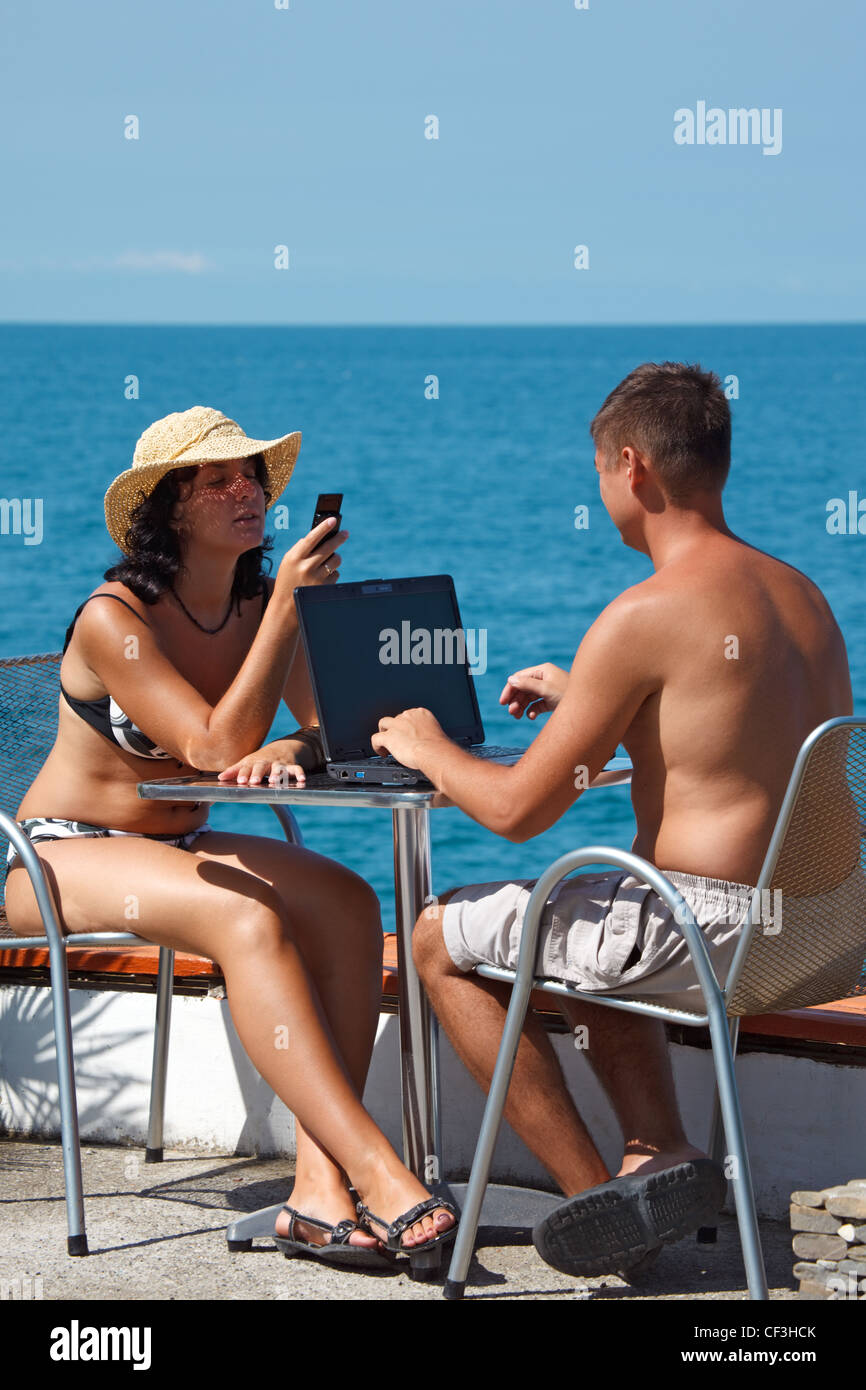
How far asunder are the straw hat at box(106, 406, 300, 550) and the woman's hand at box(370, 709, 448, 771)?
63cm

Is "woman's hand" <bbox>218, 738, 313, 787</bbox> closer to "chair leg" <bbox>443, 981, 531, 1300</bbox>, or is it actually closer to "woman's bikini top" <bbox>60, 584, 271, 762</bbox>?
"woman's bikini top" <bbox>60, 584, 271, 762</bbox>

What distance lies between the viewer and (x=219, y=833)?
10.7 ft

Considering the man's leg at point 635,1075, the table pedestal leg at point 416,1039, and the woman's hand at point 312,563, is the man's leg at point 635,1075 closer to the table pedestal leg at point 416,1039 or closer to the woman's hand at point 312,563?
the table pedestal leg at point 416,1039

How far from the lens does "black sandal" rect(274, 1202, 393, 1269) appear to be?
9.08ft

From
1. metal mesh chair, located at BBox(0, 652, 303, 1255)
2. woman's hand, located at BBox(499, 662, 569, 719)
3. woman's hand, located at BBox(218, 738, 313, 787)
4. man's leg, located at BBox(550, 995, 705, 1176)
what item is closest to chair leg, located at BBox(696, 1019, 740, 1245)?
man's leg, located at BBox(550, 995, 705, 1176)

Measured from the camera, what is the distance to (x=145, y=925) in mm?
2916

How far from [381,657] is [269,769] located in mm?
313

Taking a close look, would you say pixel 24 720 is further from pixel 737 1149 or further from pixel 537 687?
pixel 737 1149

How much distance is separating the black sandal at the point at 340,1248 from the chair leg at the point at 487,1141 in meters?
0.16

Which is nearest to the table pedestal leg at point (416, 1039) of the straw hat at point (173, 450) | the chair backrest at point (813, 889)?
the chair backrest at point (813, 889)

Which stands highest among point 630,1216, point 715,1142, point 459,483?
point 459,483

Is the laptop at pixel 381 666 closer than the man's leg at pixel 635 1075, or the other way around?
the man's leg at pixel 635 1075

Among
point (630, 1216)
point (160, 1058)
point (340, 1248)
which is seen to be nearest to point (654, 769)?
point (630, 1216)

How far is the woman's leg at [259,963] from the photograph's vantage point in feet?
9.06
